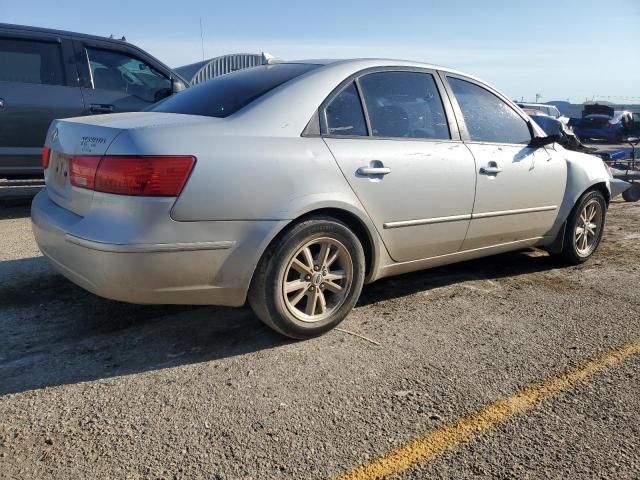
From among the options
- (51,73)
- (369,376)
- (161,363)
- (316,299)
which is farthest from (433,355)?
(51,73)

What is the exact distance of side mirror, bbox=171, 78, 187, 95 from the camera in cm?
714

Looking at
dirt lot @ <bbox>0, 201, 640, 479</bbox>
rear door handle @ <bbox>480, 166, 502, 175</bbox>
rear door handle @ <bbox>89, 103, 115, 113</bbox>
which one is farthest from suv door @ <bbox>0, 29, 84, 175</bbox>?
rear door handle @ <bbox>480, 166, 502, 175</bbox>

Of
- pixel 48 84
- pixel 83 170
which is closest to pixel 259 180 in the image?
pixel 83 170

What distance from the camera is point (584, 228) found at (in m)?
5.07

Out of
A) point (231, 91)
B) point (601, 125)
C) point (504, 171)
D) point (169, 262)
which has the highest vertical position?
point (231, 91)

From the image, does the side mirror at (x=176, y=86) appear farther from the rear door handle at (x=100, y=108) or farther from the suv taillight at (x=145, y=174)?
the suv taillight at (x=145, y=174)

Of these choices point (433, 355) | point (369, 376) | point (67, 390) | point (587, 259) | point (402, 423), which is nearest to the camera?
point (402, 423)

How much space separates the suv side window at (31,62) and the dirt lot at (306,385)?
3196 mm

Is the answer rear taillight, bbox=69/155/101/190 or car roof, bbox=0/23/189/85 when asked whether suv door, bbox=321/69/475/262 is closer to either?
rear taillight, bbox=69/155/101/190

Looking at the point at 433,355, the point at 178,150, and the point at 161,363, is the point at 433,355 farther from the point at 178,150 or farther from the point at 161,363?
the point at 178,150

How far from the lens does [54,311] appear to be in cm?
368

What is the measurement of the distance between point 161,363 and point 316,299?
2.97 ft

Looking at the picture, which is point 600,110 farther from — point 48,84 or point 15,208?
point 15,208

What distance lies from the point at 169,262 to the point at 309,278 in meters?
0.83
